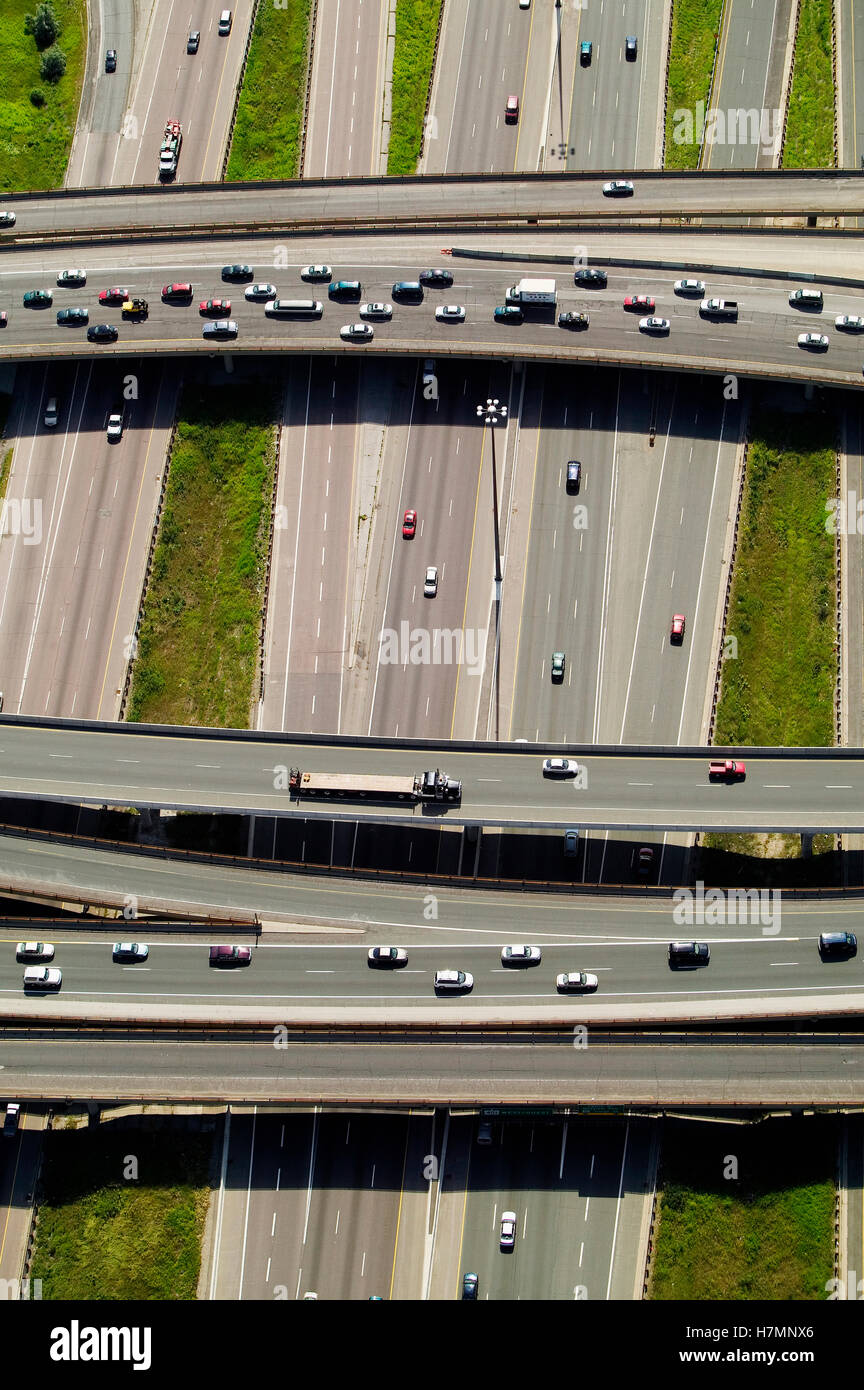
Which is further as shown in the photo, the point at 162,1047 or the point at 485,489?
the point at 485,489

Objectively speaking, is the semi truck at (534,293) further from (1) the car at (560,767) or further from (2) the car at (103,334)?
(1) the car at (560,767)

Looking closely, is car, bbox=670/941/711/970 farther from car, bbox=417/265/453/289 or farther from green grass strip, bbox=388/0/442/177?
green grass strip, bbox=388/0/442/177

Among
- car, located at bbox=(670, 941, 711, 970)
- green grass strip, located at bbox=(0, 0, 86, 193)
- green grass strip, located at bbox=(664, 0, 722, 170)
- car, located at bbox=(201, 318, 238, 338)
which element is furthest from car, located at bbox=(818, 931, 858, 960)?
green grass strip, located at bbox=(0, 0, 86, 193)

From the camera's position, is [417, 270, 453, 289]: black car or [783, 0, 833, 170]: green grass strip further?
[783, 0, 833, 170]: green grass strip

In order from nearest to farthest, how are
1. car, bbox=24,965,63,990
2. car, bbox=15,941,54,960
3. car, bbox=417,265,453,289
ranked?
car, bbox=24,965,63,990 < car, bbox=15,941,54,960 < car, bbox=417,265,453,289

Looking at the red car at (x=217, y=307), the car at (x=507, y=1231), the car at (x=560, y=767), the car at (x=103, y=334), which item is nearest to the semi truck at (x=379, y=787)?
the car at (x=560, y=767)
